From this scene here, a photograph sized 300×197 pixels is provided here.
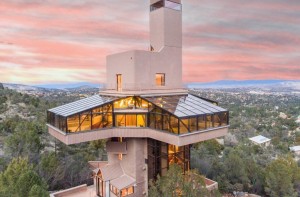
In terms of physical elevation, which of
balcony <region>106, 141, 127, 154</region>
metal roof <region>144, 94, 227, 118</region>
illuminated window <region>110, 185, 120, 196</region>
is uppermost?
metal roof <region>144, 94, 227, 118</region>

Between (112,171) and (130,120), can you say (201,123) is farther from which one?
(112,171)

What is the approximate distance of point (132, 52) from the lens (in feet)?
Answer: 64.4

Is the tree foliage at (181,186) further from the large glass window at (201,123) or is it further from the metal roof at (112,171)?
the metal roof at (112,171)

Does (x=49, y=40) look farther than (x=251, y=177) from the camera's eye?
Yes

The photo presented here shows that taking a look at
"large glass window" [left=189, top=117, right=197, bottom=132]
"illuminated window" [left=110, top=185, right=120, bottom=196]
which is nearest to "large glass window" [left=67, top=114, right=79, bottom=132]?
"illuminated window" [left=110, top=185, right=120, bottom=196]

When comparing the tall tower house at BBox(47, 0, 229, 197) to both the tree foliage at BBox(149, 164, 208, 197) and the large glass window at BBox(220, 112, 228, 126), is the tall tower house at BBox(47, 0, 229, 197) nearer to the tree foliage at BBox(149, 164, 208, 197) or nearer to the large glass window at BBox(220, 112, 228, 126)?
the large glass window at BBox(220, 112, 228, 126)

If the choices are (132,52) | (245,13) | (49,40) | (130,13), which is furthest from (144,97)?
(49,40)

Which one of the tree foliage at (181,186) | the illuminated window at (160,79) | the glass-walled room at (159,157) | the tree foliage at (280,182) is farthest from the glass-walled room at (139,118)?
the tree foliage at (280,182)

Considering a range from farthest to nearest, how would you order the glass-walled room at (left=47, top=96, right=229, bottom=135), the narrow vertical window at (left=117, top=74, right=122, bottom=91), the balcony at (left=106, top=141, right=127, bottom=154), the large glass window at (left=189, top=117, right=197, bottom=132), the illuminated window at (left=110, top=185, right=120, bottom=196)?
the narrow vertical window at (left=117, top=74, right=122, bottom=91) < the balcony at (left=106, top=141, right=127, bottom=154) < the illuminated window at (left=110, top=185, right=120, bottom=196) < the large glass window at (left=189, top=117, right=197, bottom=132) < the glass-walled room at (left=47, top=96, right=229, bottom=135)

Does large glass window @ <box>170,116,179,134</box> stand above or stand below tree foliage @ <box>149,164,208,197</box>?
above

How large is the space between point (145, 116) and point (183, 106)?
3.08 meters

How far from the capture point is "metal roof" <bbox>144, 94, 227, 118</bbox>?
17058 mm

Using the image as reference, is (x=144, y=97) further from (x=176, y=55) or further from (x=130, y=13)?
(x=130, y=13)

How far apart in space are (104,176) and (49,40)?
26.2 m
